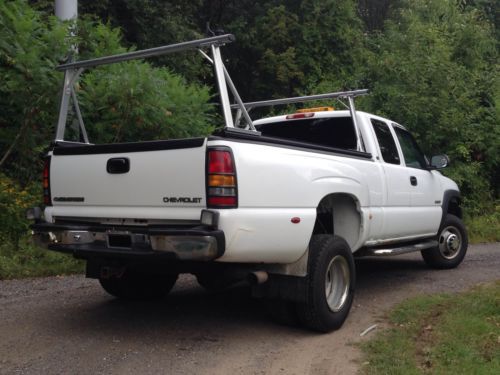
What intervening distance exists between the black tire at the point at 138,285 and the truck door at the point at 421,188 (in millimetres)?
3028

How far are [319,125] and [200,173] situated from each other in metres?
2.86

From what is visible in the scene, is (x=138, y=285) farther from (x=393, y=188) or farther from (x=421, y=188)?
(x=421, y=188)

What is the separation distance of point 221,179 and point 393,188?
2891 millimetres

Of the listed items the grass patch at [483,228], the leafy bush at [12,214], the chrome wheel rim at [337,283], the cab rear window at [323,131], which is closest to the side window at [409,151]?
the cab rear window at [323,131]

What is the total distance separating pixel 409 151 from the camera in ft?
24.7

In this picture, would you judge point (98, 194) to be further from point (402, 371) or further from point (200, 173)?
point (402, 371)

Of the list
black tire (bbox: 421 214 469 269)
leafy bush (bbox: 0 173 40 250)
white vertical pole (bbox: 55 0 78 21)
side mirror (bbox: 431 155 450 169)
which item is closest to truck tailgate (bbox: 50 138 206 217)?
leafy bush (bbox: 0 173 40 250)

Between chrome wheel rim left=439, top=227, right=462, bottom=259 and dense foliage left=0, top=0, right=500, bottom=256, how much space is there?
4.14 metres

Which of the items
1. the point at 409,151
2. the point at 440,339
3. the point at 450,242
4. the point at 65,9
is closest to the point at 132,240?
the point at 440,339

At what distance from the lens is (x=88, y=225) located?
4.89 metres

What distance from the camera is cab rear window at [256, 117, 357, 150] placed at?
264 inches

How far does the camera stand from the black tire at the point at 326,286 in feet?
16.1

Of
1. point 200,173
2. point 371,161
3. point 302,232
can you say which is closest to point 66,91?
point 200,173

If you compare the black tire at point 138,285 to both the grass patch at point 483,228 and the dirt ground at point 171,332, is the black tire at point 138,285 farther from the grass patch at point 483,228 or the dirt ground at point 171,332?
the grass patch at point 483,228
